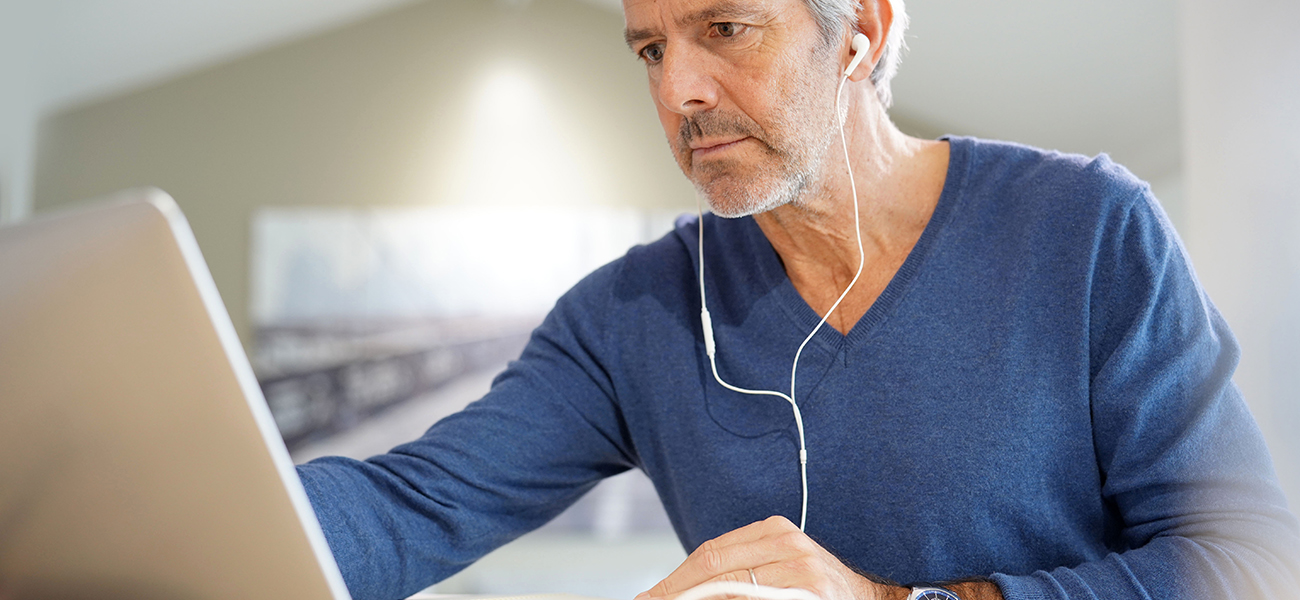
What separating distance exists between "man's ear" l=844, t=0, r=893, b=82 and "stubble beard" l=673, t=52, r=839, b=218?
0.18ft

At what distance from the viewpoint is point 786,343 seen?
1047 mm

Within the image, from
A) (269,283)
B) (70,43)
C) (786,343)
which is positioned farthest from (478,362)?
(786,343)

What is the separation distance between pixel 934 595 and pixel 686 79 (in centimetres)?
56

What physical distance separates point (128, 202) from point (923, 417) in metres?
0.75

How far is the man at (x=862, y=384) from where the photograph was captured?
0.80 metres

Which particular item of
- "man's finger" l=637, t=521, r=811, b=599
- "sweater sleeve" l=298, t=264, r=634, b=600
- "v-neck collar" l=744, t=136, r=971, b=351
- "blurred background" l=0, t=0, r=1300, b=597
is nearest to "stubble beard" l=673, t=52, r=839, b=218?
"v-neck collar" l=744, t=136, r=971, b=351

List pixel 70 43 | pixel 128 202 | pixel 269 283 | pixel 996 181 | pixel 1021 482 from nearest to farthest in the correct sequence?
pixel 128 202 < pixel 1021 482 < pixel 996 181 < pixel 70 43 < pixel 269 283

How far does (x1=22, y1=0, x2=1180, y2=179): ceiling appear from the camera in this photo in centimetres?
248

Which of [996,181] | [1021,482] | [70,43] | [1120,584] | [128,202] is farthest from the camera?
[70,43]

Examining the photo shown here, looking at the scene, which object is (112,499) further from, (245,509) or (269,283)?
(269,283)

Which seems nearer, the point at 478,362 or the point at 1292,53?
the point at 1292,53

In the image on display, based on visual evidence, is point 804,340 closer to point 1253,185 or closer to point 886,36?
point 886,36

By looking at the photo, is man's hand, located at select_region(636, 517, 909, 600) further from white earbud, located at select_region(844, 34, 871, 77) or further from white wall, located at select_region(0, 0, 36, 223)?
white wall, located at select_region(0, 0, 36, 223)

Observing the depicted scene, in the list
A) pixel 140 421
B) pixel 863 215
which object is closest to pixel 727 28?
pixel 863 215
